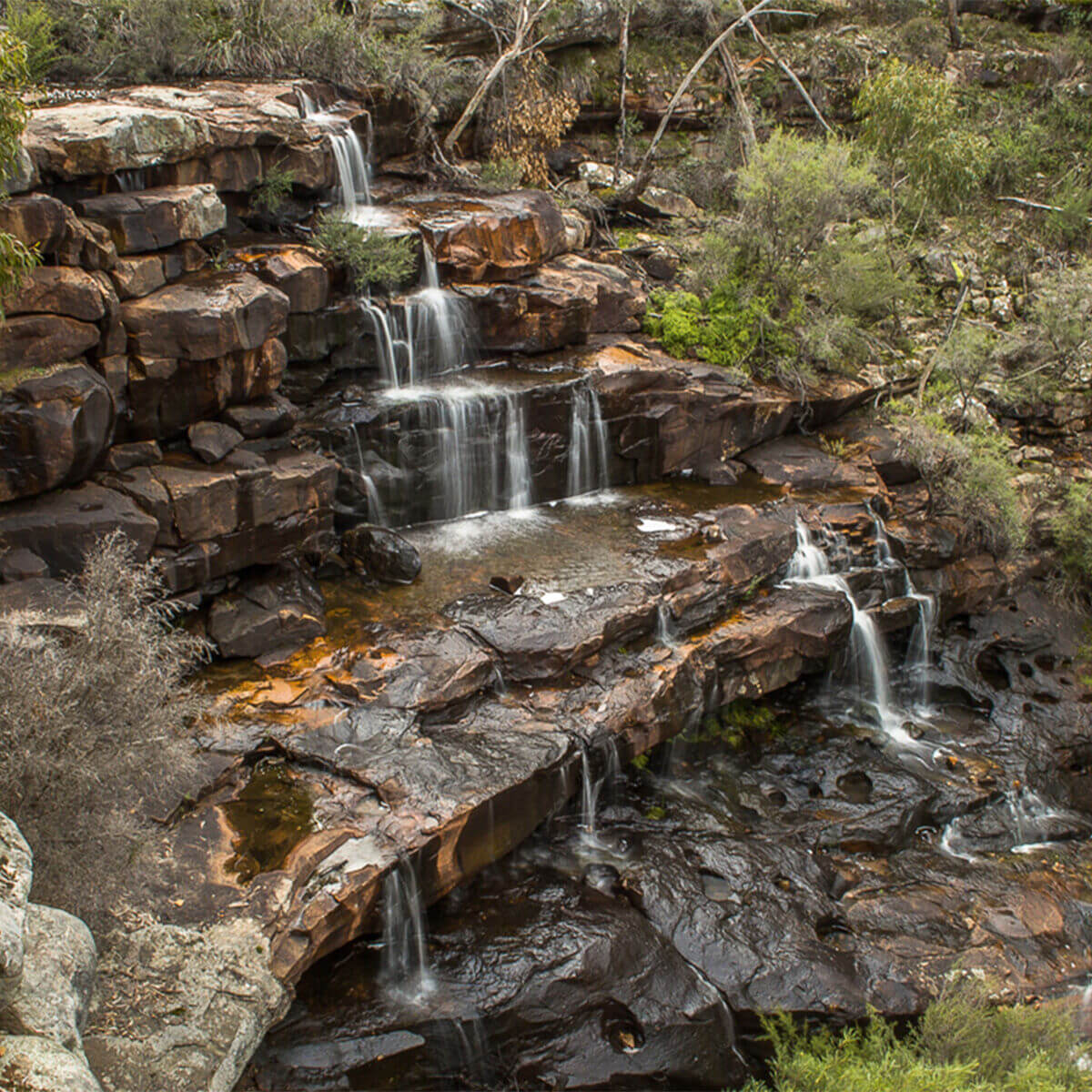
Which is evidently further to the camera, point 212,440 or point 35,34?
point 35,34

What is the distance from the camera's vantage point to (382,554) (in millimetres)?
11828

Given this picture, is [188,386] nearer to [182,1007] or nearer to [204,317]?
[204,317]

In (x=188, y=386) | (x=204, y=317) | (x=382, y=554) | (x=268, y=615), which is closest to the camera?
(x=204, y=317)

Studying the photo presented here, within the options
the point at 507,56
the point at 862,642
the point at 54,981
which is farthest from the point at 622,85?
the point at 54,981

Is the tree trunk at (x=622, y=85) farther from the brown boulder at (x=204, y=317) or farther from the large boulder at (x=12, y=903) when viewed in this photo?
the large boulder at (x=12, y=903)

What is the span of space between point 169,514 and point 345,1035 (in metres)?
5.39

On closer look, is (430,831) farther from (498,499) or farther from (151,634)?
(498,499)

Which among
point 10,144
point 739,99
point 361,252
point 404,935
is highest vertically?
point 739,99

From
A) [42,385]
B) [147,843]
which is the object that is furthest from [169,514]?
[147,843]

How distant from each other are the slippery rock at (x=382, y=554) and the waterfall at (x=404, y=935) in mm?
4290

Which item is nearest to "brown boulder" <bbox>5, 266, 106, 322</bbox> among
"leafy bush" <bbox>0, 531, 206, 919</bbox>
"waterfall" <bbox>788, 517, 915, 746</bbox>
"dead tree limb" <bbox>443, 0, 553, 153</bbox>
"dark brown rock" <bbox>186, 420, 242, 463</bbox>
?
Result: "dark brown rock" <bbox>186, 420, 242, 463</bbox>

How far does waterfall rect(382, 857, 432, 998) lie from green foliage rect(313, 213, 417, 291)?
864 cm

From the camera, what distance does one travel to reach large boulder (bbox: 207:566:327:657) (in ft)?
33.9

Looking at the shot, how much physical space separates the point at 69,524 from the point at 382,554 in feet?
12.0
